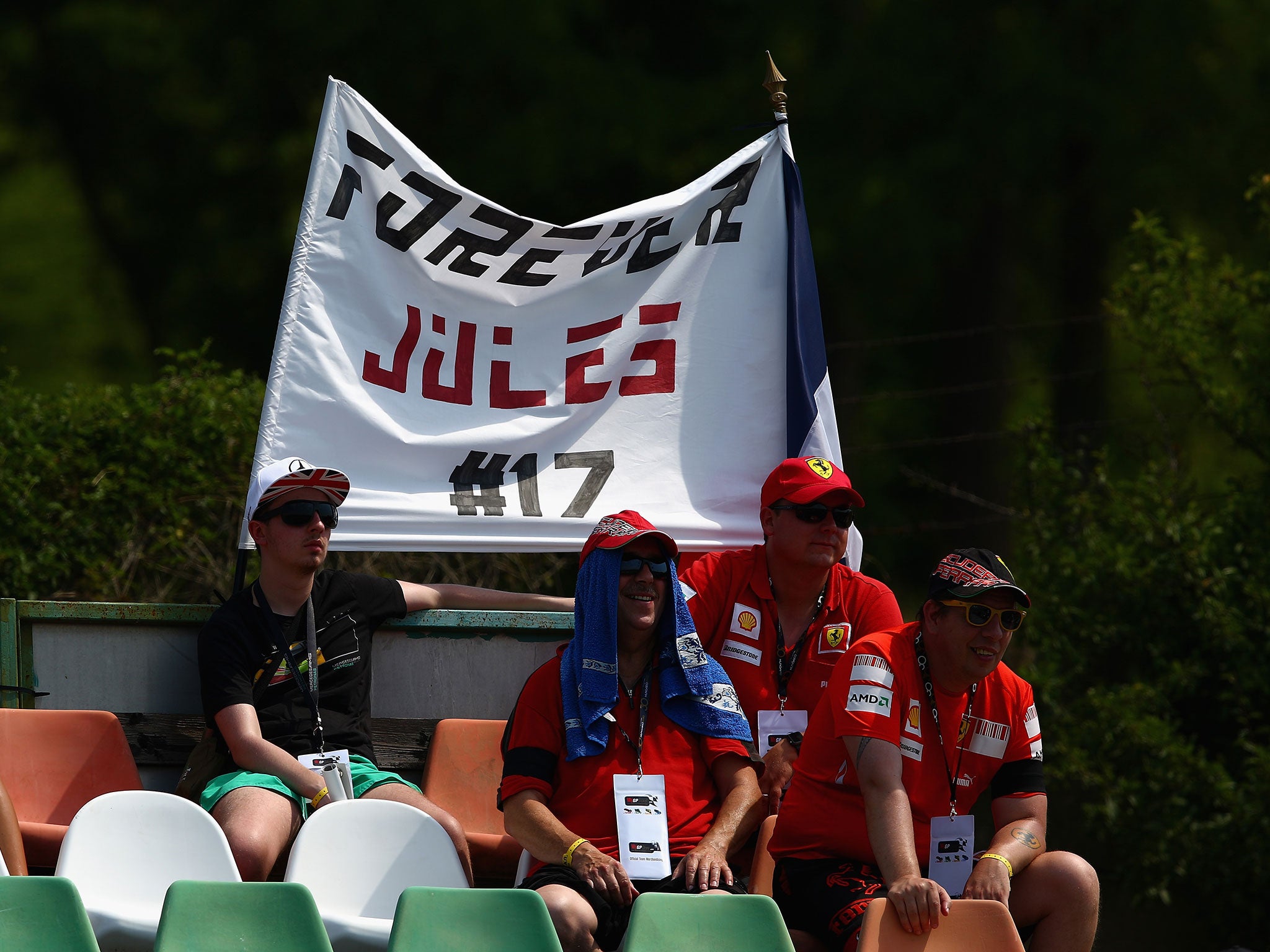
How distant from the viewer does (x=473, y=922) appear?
11.0 feet

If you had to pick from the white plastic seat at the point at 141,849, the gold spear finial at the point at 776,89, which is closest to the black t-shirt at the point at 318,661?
the white plastic seat at the point at 141,849

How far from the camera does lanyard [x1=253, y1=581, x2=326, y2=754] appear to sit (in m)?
4.60

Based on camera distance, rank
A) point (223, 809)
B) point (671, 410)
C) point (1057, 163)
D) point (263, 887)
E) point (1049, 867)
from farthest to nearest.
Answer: point (1057, 163)
point (671, 410)
point (223, 809)
point (1049, 867)
point (263, 887)

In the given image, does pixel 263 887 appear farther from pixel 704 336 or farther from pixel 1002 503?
pixel 1002 503

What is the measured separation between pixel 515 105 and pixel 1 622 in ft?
25.0

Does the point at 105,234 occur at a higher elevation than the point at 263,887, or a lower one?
higher

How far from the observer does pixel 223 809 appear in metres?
4.29

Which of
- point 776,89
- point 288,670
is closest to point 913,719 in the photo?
point 288,670

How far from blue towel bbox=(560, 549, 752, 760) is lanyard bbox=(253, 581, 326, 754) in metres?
0.87

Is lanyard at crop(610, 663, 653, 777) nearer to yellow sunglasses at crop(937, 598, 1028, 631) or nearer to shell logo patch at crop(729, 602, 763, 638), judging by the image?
shell logo patch at crop(729, 602, 763, 638)

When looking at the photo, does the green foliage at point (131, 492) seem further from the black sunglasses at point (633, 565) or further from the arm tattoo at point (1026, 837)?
the arm tattoo at point (1026, 837)

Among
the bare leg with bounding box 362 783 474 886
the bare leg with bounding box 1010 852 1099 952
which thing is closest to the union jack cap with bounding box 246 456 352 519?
the bare leg with bounding box 362 783 474 886

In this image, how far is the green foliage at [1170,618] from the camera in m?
6.74

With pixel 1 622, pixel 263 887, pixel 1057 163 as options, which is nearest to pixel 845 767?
pixel 263 887
